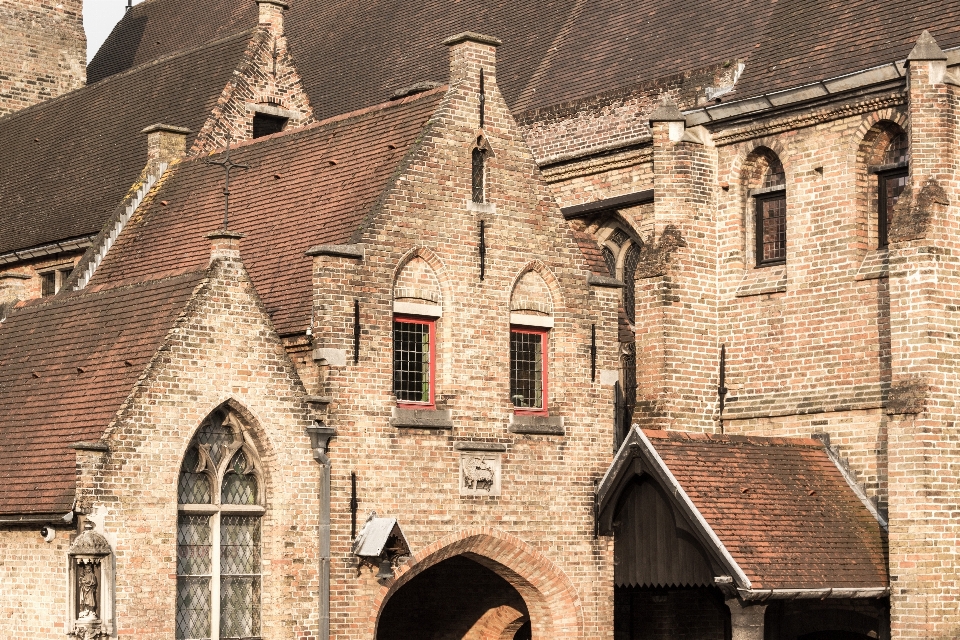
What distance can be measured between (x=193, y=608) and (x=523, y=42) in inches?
671

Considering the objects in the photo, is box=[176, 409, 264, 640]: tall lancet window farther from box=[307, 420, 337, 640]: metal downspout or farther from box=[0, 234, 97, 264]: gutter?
box=[0, 234, 97, 264]: gutter

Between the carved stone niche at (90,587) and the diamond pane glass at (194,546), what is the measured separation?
1226 millimetres

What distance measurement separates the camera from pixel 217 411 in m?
20.7

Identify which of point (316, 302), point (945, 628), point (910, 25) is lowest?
point (945, 628)

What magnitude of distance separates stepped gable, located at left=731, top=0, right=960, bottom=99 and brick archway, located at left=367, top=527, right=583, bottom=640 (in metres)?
8.30

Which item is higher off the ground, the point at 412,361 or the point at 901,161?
the point at 901,161

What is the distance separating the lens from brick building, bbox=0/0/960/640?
67.6 feet

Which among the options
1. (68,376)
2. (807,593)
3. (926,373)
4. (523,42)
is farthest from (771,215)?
(68,376)

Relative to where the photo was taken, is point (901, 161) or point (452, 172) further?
point (901, 161)

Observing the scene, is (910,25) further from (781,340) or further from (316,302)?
(316,302)

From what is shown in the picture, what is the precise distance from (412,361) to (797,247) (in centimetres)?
687

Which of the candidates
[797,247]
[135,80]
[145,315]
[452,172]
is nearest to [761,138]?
[797,247]

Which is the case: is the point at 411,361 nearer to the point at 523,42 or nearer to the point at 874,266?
the point at 874,266

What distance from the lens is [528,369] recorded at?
79.0 feet
